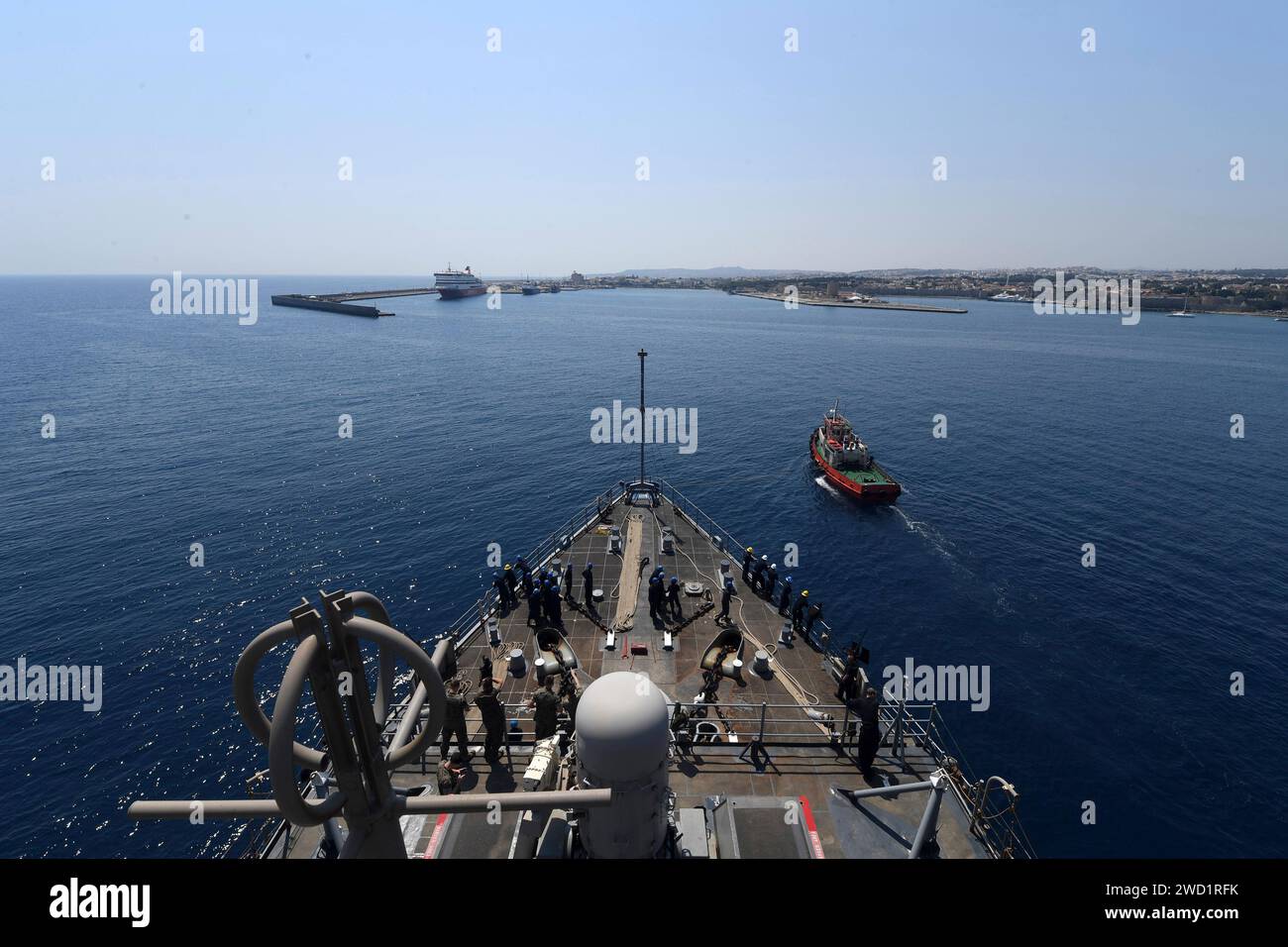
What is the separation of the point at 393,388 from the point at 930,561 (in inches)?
3650

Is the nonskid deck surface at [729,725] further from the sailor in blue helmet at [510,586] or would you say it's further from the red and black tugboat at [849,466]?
the red and black tugboat at [849,466]

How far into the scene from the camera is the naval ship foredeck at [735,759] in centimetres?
1412

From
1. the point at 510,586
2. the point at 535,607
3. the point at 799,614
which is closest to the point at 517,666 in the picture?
the point at 535,607

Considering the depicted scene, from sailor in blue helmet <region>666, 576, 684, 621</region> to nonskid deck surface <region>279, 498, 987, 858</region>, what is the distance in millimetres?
386

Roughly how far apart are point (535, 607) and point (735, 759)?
11286 mm

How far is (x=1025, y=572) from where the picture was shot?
147ft

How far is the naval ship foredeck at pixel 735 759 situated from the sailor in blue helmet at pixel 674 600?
0.47 meters

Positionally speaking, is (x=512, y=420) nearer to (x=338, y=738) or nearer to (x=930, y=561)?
(x=930, y=561)

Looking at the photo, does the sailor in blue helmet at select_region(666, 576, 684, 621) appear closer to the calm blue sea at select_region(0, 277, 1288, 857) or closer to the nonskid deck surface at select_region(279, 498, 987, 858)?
the nonskid deck surface at select_region(279, 498, 987, 858)

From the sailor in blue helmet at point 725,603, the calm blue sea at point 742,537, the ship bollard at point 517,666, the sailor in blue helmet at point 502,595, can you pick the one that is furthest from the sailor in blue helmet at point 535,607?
the calm blue sea at point 742,537

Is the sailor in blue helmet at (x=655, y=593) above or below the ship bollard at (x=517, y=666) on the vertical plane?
above

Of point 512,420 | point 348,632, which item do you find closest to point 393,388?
point 512,420
